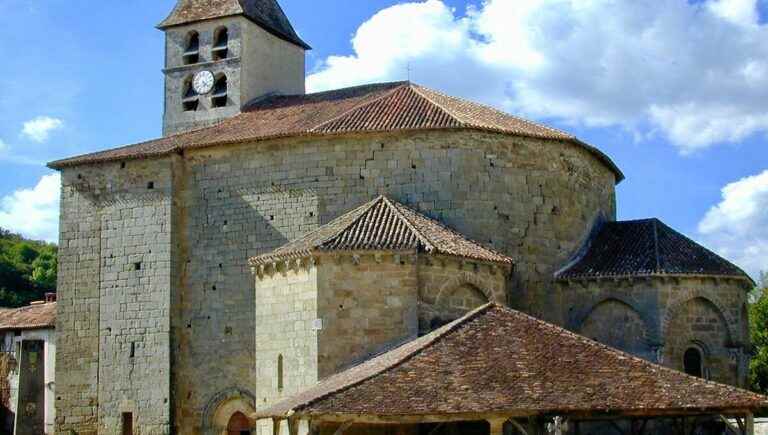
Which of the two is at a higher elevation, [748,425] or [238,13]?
[238,13]

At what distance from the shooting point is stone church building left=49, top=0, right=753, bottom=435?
2700 cm

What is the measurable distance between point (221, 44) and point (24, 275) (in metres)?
34.2

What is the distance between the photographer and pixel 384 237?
77.6 ft

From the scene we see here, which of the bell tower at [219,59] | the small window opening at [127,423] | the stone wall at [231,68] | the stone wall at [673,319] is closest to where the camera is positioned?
the stone wall at [673,319]

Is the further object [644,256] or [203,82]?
[203,82]

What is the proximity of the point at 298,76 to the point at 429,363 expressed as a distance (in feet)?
69.4

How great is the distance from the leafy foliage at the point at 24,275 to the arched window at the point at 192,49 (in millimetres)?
29795

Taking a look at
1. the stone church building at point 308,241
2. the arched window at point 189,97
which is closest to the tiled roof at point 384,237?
the stone church building at point 308,241

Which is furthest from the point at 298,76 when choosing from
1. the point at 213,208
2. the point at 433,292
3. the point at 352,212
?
the point at 433,292

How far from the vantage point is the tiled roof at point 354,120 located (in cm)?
2748

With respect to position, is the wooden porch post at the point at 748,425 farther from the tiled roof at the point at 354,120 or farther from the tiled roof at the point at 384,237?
the tiled roof at the point at 354,120

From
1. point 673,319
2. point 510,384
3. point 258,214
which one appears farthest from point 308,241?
point 673,319

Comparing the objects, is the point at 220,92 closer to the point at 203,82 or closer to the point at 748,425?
the point at 203,82

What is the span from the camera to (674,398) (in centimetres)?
1753
